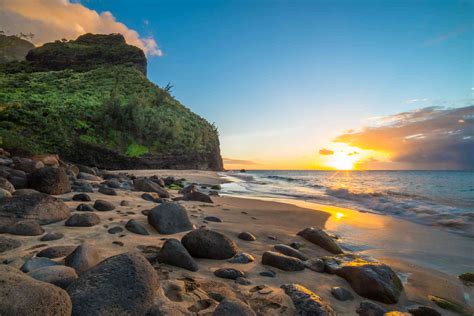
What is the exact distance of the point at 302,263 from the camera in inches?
117

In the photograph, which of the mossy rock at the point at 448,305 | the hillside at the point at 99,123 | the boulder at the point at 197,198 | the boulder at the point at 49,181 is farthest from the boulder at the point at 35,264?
the hillside at the point at 99,123

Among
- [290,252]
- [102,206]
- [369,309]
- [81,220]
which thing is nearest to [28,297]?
[81,220]

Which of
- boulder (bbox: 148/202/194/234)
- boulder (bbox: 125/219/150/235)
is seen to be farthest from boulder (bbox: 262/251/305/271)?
boulder (bbox: 125/219/150/235)

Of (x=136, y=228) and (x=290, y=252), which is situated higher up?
(x=136, y=228)

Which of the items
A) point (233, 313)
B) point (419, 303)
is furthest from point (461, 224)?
point (233, 313)

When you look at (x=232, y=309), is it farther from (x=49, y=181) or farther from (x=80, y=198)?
(x=49, y=181)

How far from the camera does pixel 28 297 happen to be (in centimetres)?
127

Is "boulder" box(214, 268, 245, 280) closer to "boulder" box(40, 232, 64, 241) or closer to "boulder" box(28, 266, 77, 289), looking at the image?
"boulder" box(28, 266, 77, 289)

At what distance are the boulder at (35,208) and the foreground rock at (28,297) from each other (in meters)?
1.98

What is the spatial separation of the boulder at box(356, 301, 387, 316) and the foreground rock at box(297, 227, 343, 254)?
1.57m

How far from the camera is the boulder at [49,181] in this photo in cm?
466

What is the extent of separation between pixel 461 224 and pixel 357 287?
609 centimetres

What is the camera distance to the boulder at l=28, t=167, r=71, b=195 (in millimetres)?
4660

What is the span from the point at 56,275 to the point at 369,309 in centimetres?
249
